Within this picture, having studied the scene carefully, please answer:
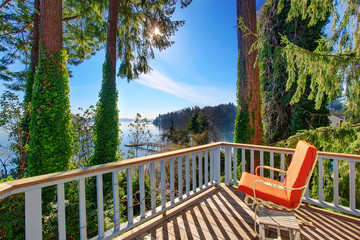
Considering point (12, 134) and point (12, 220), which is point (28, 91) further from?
point (12, 220)

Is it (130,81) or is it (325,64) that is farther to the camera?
(130,81)

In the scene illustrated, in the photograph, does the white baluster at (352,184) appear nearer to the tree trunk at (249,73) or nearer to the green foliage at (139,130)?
the tree trunk at (249,73)

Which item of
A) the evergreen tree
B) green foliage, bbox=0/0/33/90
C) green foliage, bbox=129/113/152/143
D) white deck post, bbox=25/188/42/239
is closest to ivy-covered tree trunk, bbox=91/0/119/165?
Result: green foliage, bbox=129/113/152/143

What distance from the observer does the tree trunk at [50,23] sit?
13.1ft

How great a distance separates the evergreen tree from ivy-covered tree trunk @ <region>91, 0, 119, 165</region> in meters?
5.47

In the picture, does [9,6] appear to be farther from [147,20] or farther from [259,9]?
[259,9]

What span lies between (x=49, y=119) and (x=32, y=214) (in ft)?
11.0

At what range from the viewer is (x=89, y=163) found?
5832 mm

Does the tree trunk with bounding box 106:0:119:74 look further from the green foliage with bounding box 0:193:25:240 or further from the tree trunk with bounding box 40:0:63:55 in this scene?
the green foliage with bounding box 0:193:25:240

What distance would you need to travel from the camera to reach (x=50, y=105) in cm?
397

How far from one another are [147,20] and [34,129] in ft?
20.2

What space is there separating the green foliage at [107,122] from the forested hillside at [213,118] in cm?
715

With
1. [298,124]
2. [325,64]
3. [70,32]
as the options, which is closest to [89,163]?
[70,32]

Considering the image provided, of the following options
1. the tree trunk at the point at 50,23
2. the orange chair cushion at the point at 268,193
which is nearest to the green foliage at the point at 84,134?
the tree trunk at the point at 50,23
